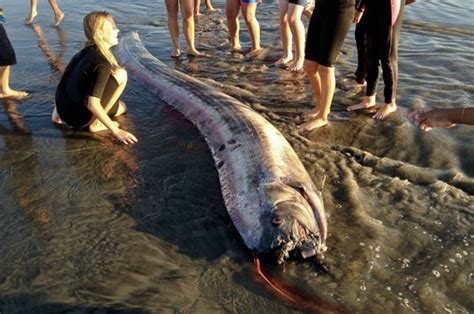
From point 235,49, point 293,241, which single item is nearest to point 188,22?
point 235,49

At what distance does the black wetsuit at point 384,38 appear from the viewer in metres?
4.96

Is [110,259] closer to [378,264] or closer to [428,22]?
[378,264]

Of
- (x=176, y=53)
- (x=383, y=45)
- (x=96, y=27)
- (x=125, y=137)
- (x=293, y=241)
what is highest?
(x=96, y=27)

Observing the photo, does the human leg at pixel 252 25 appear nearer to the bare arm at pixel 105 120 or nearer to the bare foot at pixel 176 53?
the bare foot at pixel 176 53

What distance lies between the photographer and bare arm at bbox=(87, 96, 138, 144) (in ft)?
15.1

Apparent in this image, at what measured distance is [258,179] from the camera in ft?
11.8

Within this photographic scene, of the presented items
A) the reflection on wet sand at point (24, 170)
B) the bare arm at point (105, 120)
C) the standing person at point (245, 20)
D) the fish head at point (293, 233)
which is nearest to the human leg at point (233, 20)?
the standing person at point (245, 20)

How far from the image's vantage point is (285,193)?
11.1 ft

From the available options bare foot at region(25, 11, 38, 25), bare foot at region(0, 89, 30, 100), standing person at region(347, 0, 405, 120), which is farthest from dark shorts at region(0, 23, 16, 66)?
standing person at region(347, 0, 405, 120)

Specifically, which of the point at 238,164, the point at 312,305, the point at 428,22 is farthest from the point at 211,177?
the point at 428,22

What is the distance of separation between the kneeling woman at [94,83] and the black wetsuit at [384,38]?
300cm

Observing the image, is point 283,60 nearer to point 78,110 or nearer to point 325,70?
point 325,70

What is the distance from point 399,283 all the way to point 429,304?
0.23 meters

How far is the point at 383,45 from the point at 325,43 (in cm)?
83
